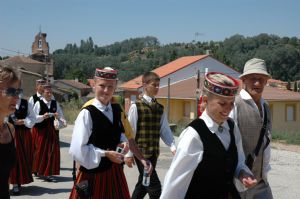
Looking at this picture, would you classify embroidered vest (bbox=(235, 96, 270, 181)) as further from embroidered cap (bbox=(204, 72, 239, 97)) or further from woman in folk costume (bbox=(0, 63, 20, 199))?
woman in folk costume (bbox=(0, 63, 20, 199))

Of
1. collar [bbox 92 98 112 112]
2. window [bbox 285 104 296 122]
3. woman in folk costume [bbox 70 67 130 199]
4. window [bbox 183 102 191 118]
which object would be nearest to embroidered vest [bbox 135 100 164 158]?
woman in folk costume [bbox 70 67 130 199]

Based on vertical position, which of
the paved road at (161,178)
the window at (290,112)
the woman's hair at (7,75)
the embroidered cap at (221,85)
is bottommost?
the window at (290,112)

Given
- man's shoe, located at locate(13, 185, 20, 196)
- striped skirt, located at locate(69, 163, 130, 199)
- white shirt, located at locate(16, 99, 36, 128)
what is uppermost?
white shirt, located at locate(16, 99, 36, 128)

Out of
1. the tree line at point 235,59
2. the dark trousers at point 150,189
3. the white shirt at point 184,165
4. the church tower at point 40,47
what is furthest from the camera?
the tree line at point 235,59

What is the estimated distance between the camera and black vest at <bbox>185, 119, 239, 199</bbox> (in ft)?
10.1

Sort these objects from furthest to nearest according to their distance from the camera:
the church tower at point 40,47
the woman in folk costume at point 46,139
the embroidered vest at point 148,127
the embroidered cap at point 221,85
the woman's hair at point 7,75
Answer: the church tower at point 40,47
the woman in folk costume at point 46,139
the embroidered vest at point 148,127
the woman's hair at point 7,75
the embroidered cap at point 221,85

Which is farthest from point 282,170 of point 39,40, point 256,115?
point 39,40

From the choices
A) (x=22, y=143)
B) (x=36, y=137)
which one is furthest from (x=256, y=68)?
(x=36, y=137)

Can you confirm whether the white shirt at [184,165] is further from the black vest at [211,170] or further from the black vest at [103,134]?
the black vest at [103,134]

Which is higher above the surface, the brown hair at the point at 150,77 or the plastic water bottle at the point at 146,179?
the brown hair at the point at 150,77

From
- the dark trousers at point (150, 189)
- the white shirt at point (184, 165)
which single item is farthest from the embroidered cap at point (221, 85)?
the dark trousers at point (150, 189)

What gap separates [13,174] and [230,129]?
529cm

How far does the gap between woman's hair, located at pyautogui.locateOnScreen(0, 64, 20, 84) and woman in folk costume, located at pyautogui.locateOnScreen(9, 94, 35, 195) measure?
4.32 meters

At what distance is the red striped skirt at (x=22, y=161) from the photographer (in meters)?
7.61
